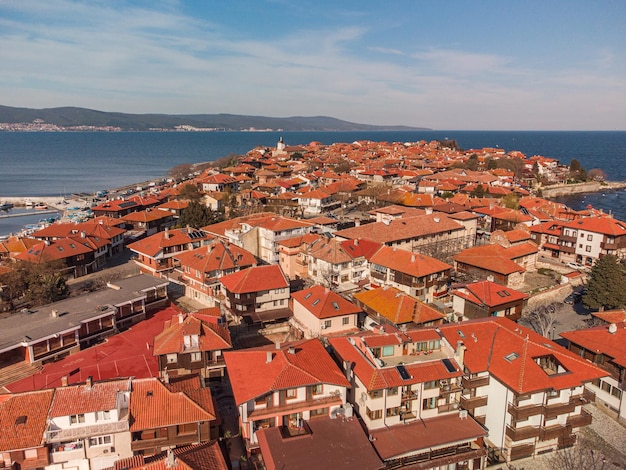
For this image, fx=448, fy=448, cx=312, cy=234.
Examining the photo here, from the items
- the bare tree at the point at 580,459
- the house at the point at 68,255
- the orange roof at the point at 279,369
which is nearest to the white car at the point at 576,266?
the bare tree at the point at 580,459

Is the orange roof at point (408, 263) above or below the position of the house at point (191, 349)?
above

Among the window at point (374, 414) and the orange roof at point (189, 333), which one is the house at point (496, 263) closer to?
the window at point (374, 414)

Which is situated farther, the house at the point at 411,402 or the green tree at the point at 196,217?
the green tree at the point at 196,217

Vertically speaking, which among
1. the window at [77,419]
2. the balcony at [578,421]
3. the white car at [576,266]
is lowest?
the balcony at [578,421]

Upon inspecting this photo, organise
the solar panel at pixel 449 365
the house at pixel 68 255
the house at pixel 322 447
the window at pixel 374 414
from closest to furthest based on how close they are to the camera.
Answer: the house at pixel 322 447 < the window at pixel 374 414 < the solar panel at pixel 449 365 < the house at pixel 68 255

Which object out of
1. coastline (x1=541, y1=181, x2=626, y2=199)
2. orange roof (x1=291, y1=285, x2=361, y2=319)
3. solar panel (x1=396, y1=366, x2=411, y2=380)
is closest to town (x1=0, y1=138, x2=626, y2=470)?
solar panel (x1=396, y1=366, x2=411, y2=380)

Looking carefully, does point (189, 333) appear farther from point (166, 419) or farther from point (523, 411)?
point (523, 411)

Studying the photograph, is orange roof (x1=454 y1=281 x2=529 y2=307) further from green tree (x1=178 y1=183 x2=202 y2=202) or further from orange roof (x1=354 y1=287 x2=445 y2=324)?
green tree (x1=178 y1=183 x2=202 y2=202)

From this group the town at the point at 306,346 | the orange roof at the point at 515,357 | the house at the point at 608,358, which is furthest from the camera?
the house at the point at 608,358
